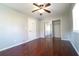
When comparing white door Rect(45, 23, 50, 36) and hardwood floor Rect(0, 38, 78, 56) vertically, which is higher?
white door Rect(45, 23, 50, 36)

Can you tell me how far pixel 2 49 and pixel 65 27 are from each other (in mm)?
4320

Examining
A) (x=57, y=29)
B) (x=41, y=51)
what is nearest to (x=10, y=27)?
(x=41, y=51)

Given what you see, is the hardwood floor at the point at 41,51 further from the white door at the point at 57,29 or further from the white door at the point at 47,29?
the white door at the point at 47,29

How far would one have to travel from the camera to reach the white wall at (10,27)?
323 cm

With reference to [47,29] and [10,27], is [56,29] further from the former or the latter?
[10,27]

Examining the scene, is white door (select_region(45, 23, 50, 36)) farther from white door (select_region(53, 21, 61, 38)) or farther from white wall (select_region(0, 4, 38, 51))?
white wall (select_region(0, 4, 38, 51))

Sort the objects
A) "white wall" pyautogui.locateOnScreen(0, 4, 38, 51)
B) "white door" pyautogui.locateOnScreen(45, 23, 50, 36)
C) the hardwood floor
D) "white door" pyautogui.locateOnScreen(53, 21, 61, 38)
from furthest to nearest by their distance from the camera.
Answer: "white door" pyautogui.locateOnScreen(45, 23, 50, 36) → "white door" pyautogui.locateOnScreen(53, 21, 61, 38) → "white wall" pyautogui.locateOnScreen(0, 4, 38, 51) → the hardwood floor

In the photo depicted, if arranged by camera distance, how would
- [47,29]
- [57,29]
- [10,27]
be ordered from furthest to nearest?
1. [47,29]
2. [57,29]
3. [10,27]

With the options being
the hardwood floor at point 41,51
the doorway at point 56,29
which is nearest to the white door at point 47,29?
the doorway at point 56,29

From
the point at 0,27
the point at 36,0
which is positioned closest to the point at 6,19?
the point at 0,27

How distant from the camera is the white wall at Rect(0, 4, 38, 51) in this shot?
3.23 metres

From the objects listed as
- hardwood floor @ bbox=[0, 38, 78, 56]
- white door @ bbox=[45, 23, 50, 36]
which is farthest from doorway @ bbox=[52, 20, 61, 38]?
hardwood floor @ bbox=[0, 38, 78, 56]

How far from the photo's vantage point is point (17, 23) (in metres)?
4.24

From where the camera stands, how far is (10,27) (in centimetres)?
366
